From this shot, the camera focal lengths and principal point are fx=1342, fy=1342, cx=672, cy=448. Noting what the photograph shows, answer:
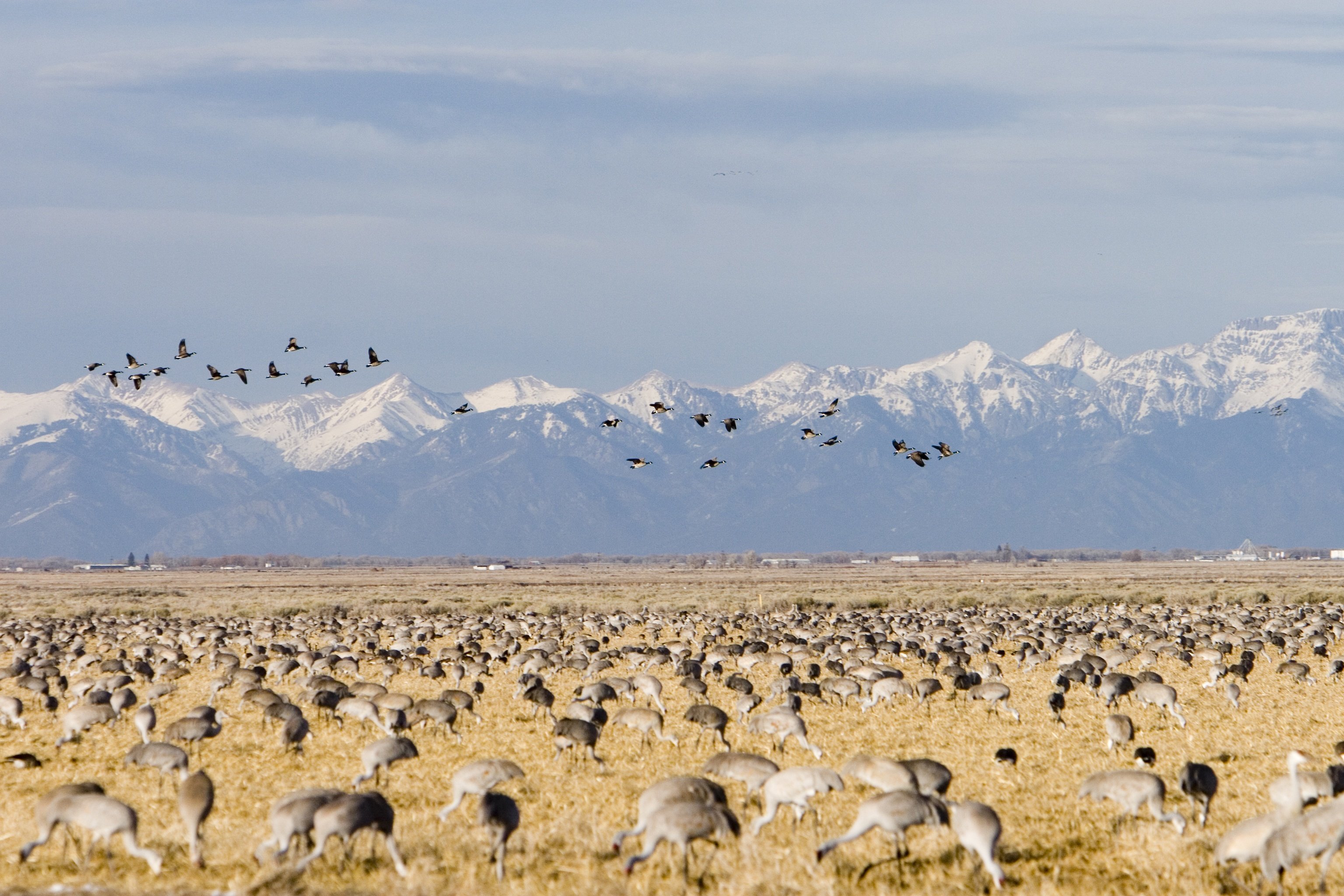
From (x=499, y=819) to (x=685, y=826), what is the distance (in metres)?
1.74

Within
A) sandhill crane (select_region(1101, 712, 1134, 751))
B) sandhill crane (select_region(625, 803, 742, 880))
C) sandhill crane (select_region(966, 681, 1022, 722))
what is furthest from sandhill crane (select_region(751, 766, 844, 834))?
sandhill crane (select_region(966, 681, 1022, 722))

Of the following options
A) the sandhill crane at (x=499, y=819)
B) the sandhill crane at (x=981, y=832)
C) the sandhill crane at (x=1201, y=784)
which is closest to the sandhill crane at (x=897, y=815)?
the sandhill crane at (x=981, y=832)

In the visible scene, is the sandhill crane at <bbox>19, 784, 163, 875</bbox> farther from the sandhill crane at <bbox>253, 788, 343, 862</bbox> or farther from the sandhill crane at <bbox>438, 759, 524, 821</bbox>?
the sandhill crane at <bbox>438, 759, 524, 821</bbox>

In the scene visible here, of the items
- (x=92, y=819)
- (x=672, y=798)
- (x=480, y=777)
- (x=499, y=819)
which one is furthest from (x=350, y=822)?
(x=480, y=777)

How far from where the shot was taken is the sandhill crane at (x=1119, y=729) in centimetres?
1928

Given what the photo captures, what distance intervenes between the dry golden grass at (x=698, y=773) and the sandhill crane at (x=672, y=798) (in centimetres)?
36

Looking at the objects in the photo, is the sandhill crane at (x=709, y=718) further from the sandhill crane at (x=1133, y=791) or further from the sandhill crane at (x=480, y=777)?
the sandhill crane at (x=1133, y=791)

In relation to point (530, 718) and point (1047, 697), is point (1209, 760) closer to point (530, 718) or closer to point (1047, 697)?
point (1047, 697)

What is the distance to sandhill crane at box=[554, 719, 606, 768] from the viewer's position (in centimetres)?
1852

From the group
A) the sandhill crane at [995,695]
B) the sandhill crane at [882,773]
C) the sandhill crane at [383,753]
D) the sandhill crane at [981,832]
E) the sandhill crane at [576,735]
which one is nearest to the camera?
the sandhill crane at [981,832]

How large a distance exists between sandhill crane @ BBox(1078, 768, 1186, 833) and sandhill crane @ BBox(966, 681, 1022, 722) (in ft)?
27.6

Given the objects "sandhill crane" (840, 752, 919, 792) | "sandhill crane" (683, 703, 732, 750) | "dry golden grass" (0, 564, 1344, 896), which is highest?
"sandhill crane" (840, 752, 919, 792)

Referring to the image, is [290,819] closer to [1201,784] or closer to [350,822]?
[350,822]

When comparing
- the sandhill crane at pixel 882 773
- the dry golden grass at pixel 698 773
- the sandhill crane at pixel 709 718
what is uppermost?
the sandhill crane at pixel 882 773
